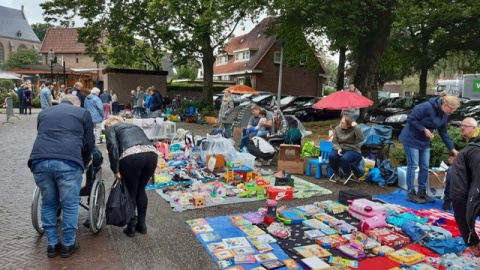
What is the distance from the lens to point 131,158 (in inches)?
172

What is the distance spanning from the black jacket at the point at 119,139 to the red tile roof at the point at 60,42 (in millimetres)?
61656

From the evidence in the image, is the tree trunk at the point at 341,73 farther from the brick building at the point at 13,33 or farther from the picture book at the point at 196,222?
the brick building at the point at 13,33

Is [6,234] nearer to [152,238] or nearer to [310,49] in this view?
[152,238]

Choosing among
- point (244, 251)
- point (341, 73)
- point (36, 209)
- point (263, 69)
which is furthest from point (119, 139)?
point (263, 69)

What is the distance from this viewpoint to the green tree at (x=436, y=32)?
62.6ft

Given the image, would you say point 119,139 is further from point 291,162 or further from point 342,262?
point 291,162

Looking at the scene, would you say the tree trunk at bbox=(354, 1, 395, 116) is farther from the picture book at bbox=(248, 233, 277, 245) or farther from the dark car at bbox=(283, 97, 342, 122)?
the picture book at bbox=(248, 233, 277, 245)

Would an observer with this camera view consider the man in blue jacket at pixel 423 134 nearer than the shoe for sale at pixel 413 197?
Yes

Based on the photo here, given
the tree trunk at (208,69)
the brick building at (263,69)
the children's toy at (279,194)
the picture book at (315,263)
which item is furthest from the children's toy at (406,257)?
the brick building at (263,69)

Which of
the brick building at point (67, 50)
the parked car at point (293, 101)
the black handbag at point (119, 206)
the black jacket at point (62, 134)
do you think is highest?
the brick building at point (67, 50)

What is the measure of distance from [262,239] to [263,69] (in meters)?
32.1

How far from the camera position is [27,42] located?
76.3m

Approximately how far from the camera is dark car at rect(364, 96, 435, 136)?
12.9 m

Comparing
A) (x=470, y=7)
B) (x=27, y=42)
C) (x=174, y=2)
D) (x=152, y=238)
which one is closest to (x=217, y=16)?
(x=174, y=2)
